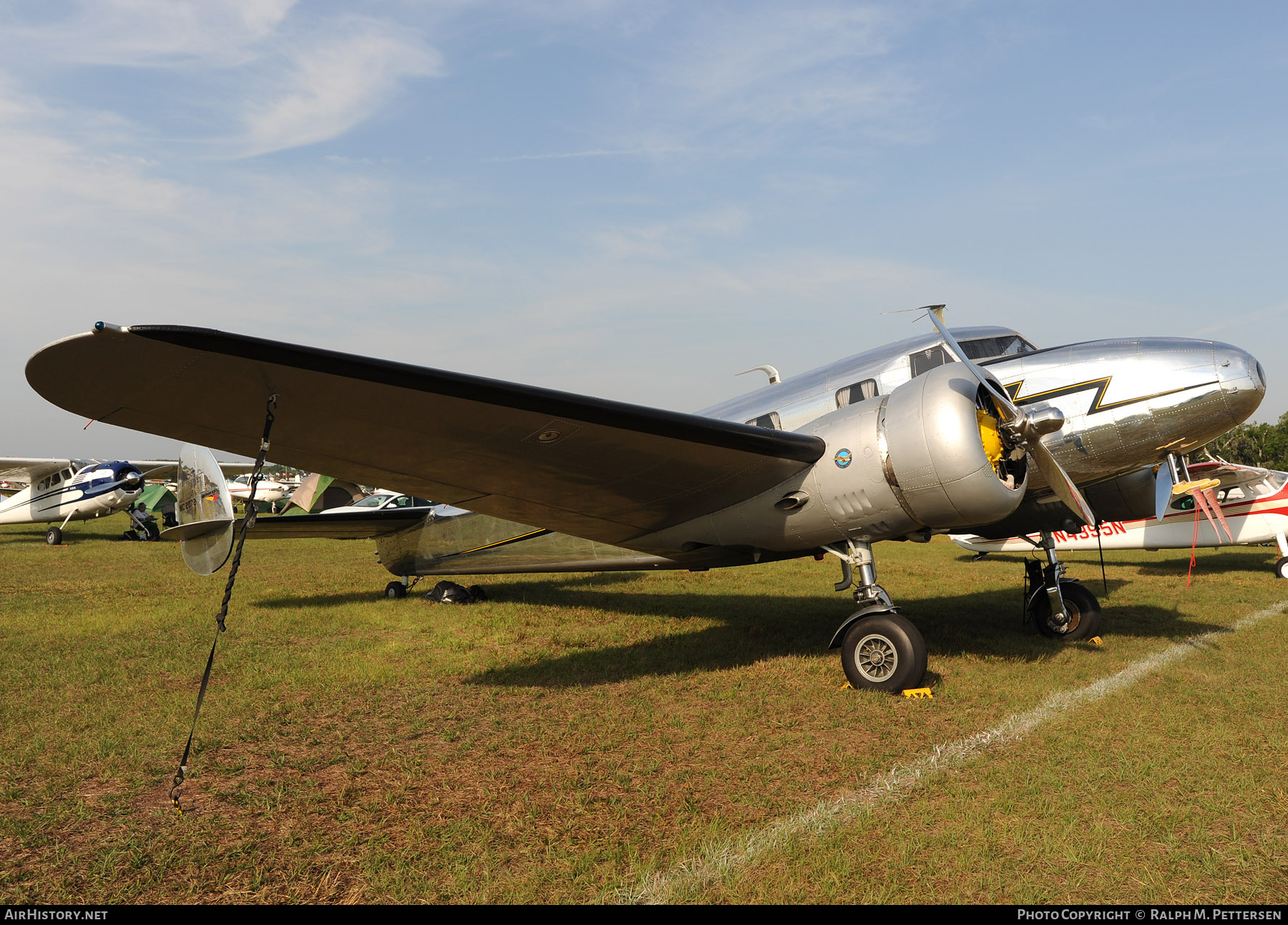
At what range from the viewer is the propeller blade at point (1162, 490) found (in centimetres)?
970

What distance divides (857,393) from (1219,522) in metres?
15.1

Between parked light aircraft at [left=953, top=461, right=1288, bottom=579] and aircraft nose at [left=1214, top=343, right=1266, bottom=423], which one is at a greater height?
aircraft nose at [left=1214, top=343, right=1266, bottom=423]

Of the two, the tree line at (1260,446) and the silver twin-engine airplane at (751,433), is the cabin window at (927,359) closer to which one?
the silver twin-engine airplane at (751,433)

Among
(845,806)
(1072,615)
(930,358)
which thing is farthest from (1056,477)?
(845,806)

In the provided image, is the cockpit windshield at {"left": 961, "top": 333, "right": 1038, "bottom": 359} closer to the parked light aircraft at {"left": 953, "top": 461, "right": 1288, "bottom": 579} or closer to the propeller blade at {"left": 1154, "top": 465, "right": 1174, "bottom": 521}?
the propeller blade at {"left": 1154, "top": 465, "right": 1174, "bottom": 521}

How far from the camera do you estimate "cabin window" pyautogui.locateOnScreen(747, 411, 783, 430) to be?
778 cm

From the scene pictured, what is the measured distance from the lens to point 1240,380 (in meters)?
6.76

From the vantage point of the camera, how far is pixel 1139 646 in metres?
8.44

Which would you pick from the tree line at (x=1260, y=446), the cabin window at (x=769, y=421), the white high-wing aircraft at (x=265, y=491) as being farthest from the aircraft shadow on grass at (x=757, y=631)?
the tree line at (x=1260, y=446)

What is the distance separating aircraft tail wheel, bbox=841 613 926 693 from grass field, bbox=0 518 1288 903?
0.18 m

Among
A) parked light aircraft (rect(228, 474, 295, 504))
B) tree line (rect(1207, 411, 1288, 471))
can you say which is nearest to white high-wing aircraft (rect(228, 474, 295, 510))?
parked light aircraft (rect(228, 474, 295, 504))

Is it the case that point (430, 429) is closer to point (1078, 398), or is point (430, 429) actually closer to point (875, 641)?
point (875, 641)
